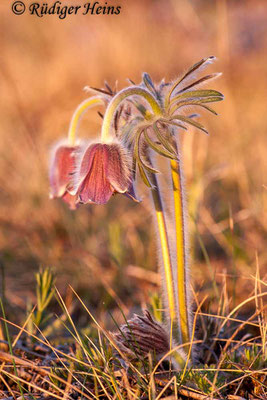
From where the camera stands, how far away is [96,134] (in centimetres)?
382

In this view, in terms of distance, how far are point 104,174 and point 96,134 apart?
2.75m

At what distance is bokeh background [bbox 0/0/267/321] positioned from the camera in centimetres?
216

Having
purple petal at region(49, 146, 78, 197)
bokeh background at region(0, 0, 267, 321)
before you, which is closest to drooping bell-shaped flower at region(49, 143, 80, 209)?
purple petal at region(49, 146, 78, 197)

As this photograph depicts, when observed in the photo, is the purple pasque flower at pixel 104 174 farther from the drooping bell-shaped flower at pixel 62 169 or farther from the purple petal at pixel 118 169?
the drooping bell-shaped flower at pixel 62 169

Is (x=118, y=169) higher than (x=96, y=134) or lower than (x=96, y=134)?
lower

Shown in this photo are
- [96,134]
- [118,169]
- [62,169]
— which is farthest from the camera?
[96,134]

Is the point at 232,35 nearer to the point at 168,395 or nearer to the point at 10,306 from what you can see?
the point at 10,306

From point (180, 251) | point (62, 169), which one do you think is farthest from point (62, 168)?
point (180, 251)

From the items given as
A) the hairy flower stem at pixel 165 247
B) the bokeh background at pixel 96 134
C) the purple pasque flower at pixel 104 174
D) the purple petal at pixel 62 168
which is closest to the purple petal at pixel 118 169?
the purple pasque flower at pixel 104 174

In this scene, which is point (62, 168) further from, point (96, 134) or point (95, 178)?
point (96, 134)

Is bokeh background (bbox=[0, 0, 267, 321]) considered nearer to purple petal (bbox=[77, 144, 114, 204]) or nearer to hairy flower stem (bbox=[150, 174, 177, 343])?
hairy flower stem (bbox=[150, 174, 177, 343])

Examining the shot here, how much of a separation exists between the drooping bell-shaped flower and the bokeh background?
1.18 ft

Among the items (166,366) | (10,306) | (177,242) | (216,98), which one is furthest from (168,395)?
(10,306)

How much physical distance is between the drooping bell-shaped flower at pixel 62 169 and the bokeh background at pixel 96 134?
360 mm
